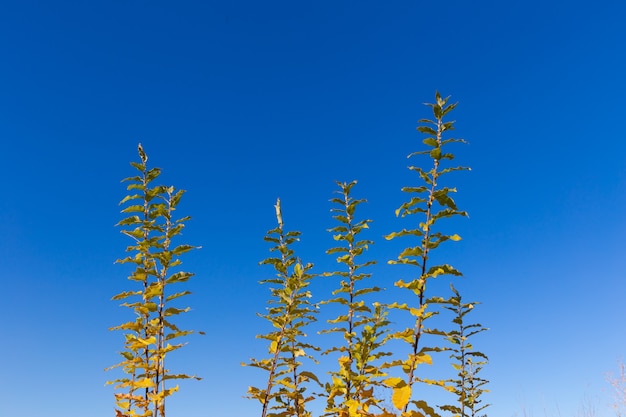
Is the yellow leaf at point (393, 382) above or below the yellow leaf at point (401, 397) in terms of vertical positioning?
above

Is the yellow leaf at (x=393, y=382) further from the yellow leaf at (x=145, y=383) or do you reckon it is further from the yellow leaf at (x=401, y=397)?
the yellow leaf at (x=145, y=383)

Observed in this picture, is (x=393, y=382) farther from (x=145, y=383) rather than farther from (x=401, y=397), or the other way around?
(x=145, y=383)

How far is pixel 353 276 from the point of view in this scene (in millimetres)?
7398

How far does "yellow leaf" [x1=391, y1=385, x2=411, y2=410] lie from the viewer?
14.1ft

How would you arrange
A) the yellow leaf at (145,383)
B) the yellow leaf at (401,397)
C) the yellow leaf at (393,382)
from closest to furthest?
the yellow leaf at (401,397) < the yellow leaf at (393,382) < the yellow leaf at (145,383)

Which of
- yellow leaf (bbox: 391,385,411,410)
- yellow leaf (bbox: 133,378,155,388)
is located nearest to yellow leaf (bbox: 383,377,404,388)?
yellow leaf (bbox: 391,385,411,410)

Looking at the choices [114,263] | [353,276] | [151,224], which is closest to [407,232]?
[353,276]

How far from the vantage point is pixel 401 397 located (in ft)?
14.3

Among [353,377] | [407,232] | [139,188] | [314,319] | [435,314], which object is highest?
[139,188]

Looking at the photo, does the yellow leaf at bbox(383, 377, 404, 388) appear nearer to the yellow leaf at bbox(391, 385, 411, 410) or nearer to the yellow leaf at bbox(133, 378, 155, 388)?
the yellow leaf at bbox(391, 385, 411, 410)

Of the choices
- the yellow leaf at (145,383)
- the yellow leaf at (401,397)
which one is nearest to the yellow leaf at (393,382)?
the yellow leaf at (401,397)

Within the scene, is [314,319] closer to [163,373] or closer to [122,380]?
[163,373]

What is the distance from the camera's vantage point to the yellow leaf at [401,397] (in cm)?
431

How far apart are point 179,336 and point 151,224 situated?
52.9 inches
